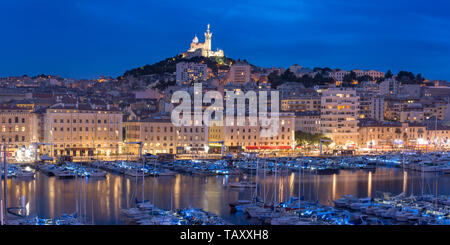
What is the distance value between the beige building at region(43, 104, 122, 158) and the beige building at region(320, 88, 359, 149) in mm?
15744

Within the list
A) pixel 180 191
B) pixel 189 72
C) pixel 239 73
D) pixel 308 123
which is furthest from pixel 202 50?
pixel 180 191

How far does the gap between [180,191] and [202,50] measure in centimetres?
7096

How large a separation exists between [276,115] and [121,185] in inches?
659

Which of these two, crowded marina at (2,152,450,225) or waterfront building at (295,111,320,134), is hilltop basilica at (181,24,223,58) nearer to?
waterfront building at (295,111,320,134)

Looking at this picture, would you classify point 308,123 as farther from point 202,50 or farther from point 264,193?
point 202,50

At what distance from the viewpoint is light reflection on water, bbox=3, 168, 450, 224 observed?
55.3ft

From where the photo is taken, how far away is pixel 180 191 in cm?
2092

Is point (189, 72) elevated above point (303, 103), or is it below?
above

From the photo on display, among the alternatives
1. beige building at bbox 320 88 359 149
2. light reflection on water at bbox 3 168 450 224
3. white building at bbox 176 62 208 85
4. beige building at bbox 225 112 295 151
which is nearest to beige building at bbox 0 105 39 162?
light reflection on water at bbox 3 168 450 224

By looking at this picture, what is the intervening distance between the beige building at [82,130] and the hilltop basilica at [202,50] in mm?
58464

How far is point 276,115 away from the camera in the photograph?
36.8m

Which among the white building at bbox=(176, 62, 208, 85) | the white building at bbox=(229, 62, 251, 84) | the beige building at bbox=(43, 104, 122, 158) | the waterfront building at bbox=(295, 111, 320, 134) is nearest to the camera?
the beige building at bbox=(43, 104, 122, 158)
